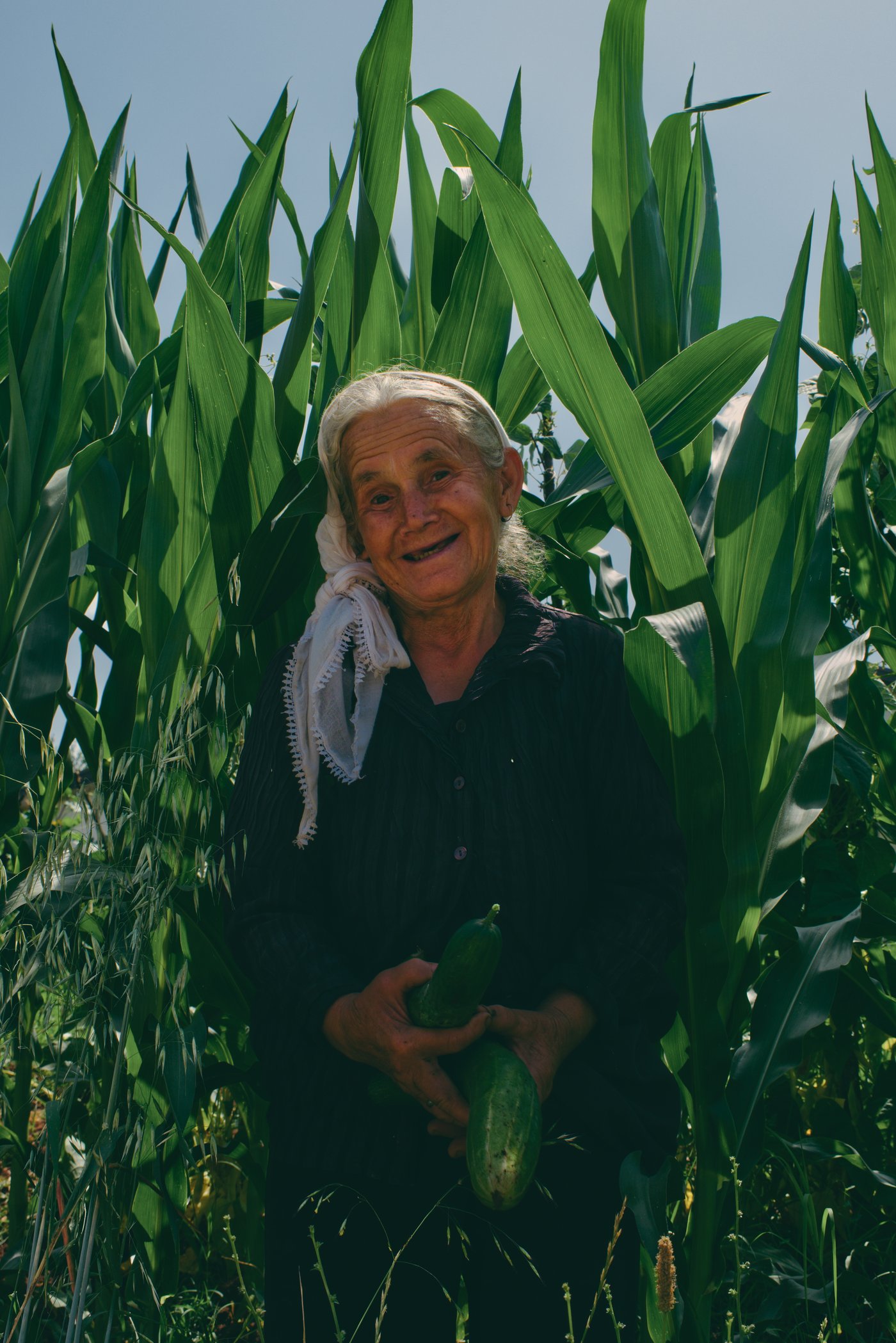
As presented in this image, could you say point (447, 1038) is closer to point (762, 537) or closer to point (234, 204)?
point (762, 537)

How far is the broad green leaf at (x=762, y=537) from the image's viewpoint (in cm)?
142

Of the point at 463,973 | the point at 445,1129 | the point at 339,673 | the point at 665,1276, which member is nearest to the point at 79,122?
the point at 339,673

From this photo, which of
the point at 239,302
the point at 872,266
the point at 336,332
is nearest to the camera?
the point at 239,302

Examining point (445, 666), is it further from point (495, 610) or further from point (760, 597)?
point (760, 597)

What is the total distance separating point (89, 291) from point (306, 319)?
1.44 feet

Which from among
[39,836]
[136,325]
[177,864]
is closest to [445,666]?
[177,864]

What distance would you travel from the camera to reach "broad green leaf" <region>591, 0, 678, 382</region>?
160 centimetres

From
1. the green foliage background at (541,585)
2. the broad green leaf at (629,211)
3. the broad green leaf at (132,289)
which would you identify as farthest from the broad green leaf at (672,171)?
the broad green leaf at (132,289)

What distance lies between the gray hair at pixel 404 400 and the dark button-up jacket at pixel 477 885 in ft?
0.96

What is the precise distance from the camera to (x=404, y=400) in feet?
4.46

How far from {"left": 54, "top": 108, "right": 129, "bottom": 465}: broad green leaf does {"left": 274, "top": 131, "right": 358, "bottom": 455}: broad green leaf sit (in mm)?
349

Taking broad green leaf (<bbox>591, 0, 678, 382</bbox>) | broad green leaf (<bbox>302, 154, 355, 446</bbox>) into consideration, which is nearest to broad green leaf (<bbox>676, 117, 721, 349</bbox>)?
broad green leaf (<bbox>591, 0, 678, 382</bbox>)

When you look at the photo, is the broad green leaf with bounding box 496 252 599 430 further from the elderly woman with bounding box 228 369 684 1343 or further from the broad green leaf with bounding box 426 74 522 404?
the elderly woman with bounding box 228 369 684 1343

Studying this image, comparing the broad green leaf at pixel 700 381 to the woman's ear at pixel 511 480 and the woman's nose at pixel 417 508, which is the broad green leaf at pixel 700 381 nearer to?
the woman's ear at pixel 511 480
